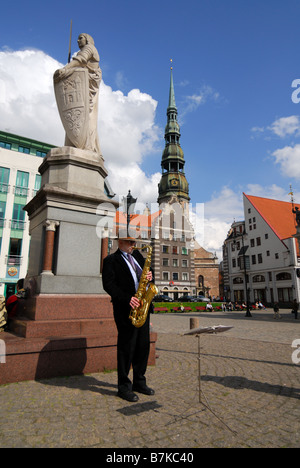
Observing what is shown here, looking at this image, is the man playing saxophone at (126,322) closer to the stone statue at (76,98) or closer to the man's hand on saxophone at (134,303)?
the man's hand on saxophone at (134,303)

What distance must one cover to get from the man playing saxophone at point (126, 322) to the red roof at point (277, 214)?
146 ft

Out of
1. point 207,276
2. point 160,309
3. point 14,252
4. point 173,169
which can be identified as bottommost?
point 160,309

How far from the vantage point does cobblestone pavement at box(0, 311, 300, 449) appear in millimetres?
2877

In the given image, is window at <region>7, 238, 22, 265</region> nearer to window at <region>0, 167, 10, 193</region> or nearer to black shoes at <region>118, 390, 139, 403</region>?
window at <region>0, 167, 10, 193</region>

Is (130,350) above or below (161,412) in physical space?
above

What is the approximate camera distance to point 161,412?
356 centimetres

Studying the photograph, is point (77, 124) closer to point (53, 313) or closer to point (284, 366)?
point (53, 313)

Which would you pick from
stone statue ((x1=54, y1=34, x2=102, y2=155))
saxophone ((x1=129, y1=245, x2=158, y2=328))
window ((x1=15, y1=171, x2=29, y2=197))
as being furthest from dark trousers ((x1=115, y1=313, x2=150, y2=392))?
window ((x1=15, y1=171, x2=29, y2=197))

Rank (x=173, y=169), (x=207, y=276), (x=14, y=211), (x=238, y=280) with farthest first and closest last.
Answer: (x=173, y=169) → (x=207, y=276) → (x=238, y=280) → (x=14, y=211)

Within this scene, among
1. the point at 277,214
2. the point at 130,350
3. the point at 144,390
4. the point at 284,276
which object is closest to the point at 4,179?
the point at 130,350

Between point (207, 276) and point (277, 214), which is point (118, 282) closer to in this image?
point (277, 214)

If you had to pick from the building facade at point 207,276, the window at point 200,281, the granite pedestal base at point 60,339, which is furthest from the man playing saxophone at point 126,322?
the window at point 200,281

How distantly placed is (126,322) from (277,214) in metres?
51.2

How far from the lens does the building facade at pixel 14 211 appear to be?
29.0 metres
